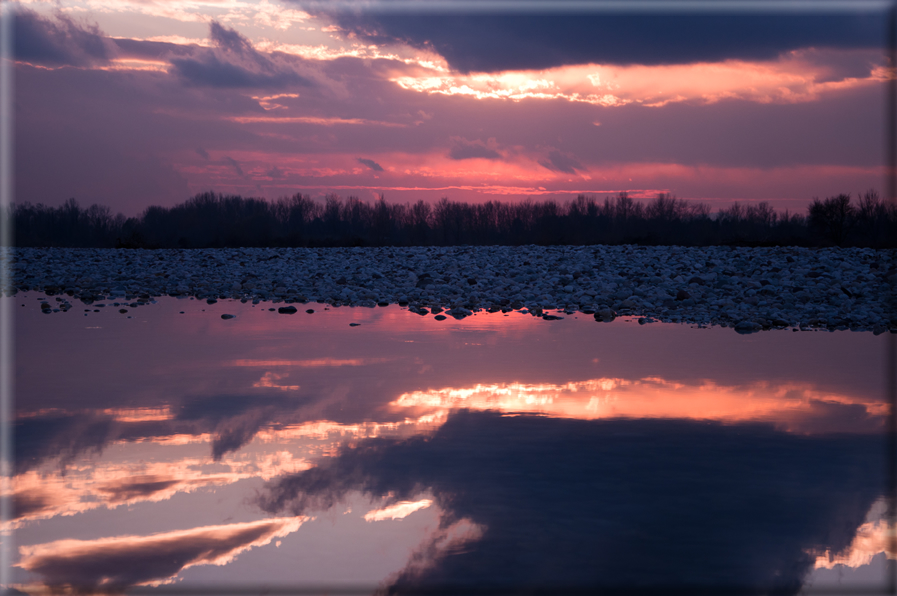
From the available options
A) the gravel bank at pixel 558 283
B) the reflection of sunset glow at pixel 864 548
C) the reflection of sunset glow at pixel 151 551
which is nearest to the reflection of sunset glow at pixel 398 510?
the reflection of sunset glow at pixel 151 551

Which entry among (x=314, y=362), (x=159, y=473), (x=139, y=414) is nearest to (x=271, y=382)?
(x=314, y=362)

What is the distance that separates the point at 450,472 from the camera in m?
4.33

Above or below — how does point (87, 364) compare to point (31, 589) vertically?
above

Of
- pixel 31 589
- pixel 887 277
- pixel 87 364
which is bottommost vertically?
pixel 31 589

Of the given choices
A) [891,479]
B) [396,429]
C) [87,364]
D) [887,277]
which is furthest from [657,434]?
[887,277]

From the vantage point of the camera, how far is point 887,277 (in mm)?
15172

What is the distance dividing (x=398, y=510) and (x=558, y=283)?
13515 mm

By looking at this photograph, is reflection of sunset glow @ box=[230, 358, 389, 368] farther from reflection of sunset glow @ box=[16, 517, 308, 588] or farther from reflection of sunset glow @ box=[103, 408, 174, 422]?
reflection of sunset glow @ box=[16, 517, 308, 588]

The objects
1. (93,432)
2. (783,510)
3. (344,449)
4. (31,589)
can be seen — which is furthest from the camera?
(93,432)

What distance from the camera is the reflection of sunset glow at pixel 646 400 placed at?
582cm

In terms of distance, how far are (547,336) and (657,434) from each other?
5007 mm

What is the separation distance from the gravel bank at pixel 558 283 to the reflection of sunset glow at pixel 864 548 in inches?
302

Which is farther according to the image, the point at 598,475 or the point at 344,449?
the point at 344,449

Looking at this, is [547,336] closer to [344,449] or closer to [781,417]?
[781,417]
